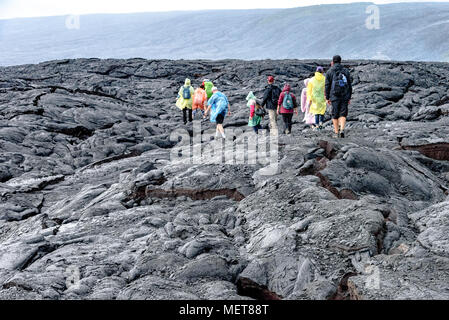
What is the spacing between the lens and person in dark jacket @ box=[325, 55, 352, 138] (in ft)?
41.8

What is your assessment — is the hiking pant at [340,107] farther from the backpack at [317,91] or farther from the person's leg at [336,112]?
the backpack at [317,91]

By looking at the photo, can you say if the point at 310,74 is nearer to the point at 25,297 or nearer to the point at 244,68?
the point at 244,68

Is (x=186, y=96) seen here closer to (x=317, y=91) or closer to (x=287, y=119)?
(x=287, y=119)

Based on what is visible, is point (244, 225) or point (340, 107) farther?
point (340, 107)

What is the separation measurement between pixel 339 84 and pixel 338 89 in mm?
178

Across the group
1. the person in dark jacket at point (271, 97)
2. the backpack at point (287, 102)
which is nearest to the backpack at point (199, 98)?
the person in dark jacket at point (271, 97)

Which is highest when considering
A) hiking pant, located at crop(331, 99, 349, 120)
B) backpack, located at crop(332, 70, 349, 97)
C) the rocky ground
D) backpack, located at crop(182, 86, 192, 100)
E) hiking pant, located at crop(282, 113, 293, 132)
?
backpack, located at crop(332, 70, 349, 97)

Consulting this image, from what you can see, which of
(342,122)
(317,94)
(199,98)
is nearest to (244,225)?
(342,122)

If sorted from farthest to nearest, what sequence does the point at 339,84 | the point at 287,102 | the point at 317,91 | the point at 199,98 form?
the point at 199,98, the point at 317,91, the point at 287,102, the point at 339,84

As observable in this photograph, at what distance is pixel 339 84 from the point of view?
12727 mm

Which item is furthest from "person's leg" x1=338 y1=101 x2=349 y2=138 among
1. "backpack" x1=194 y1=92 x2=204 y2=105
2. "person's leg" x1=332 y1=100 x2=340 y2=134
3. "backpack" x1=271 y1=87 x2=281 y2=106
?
"backpack" x1=194 y1=92 x2=204 y2=105

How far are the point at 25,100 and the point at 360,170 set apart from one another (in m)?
25.7

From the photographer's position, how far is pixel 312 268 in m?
6.12

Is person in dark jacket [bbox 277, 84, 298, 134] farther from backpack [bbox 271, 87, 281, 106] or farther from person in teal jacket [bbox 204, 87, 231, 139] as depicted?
person in teal jacket [bbox 204, 87, 231, 139]
